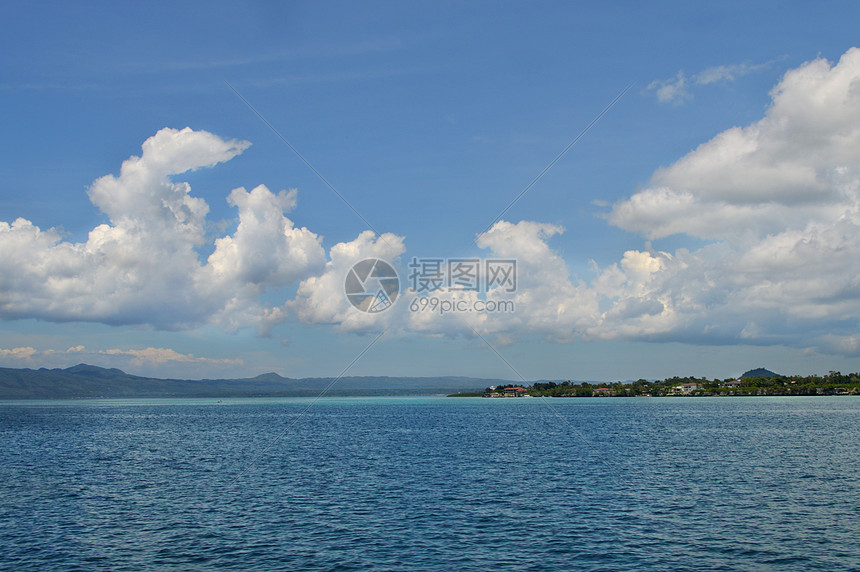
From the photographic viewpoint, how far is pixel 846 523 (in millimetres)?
37094

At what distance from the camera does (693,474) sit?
55.3m

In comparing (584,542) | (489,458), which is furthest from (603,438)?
(584,542)

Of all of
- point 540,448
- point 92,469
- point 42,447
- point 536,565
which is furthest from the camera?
point 42,447

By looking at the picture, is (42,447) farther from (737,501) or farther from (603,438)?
(737,501)

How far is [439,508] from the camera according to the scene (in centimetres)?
4247

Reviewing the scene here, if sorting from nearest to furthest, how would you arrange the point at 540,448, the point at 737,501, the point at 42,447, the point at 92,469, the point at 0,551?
1. the point at 0,551
2. the point at 737,501
3. the point at 92,469
4. the point at 540,448
5. the point at 42,447

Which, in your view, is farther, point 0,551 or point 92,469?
point 92,469

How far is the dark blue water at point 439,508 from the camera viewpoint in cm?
3141

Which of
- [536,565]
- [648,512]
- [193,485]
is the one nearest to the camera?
[536,565]

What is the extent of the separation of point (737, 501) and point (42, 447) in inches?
3605

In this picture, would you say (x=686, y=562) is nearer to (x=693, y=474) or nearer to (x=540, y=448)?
(x=693, y=474)

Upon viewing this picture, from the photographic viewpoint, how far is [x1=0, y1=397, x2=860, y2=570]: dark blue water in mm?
31406

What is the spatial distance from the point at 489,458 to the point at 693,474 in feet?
70.9

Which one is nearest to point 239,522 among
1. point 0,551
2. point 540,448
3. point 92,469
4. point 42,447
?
point 0,551
